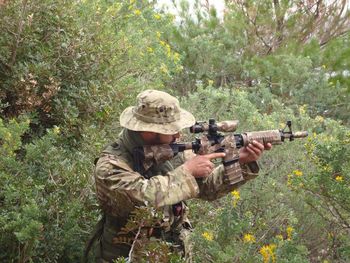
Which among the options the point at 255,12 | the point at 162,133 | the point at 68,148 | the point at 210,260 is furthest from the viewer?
the point at 255,12

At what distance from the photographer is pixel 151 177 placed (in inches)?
112

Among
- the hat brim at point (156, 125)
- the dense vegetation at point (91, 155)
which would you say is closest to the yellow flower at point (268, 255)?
the dense vegetation at point (91, 155)

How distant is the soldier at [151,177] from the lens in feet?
8.89

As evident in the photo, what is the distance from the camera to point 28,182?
3.05 m

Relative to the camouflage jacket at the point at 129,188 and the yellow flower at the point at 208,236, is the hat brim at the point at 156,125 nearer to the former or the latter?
the camouflage jacket at the point at 129,188

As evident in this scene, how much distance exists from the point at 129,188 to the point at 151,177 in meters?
0.20

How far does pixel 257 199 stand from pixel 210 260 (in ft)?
3.48

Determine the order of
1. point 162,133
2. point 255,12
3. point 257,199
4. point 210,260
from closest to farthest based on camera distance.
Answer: point 162,133, point 210,260, point 257,199, point 255,12

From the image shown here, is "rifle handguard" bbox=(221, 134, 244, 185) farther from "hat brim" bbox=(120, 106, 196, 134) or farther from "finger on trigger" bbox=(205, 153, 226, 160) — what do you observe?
"hat brim" bbox=(120, 106, 196, 134)

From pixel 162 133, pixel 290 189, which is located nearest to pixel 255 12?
pixel 290 189

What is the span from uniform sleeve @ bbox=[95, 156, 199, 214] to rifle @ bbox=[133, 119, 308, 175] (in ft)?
0.29

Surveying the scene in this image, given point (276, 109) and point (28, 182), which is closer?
point (28, 182)

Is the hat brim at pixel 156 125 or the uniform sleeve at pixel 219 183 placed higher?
the hat brim at pixel 156 125

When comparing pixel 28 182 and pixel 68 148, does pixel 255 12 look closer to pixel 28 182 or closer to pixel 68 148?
pixel 68 148
